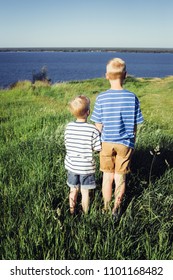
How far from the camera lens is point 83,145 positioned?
10.3 ft

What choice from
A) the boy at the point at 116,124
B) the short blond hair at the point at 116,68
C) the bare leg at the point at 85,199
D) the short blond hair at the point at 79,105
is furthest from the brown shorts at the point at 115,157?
the short blond hair at the point at 116,68

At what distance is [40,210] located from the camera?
116 inches

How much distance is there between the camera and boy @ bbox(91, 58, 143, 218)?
3219mm

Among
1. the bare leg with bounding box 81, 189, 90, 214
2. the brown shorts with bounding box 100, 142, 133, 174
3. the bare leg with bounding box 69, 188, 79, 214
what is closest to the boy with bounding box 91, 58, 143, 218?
the brown shorts with bounding box 100, 142, 133, 174

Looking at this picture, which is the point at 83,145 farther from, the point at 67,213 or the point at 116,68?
the point at 116,68

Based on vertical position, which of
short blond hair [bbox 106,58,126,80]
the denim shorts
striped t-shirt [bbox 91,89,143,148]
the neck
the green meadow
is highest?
short blond hair [bbox 106,58,126,80]

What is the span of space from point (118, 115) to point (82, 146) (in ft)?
1.48

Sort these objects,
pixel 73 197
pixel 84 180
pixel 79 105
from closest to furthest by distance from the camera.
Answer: pixel 79 105 → pixel 84 180 → pixel 73 197

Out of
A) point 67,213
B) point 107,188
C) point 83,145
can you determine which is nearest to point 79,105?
point 83,145

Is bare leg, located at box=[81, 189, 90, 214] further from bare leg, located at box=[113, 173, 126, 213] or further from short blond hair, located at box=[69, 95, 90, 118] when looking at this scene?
short blond hair, located at box=[69, 95, 90, 118]

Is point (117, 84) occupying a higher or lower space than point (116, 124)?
higher

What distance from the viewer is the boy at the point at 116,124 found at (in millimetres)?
3219

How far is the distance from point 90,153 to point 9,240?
1.08 metres
